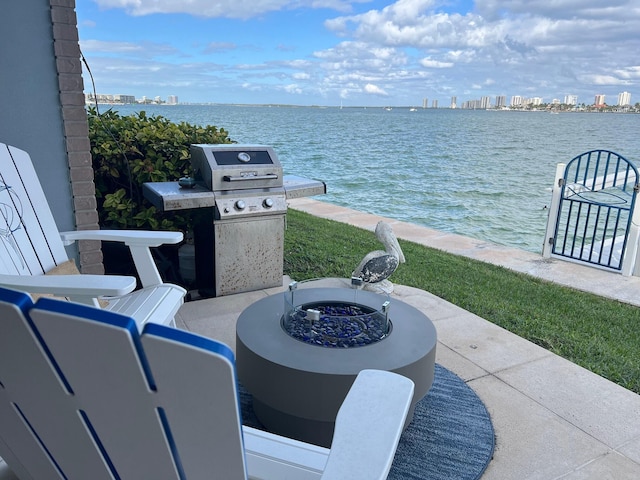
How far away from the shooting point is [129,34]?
1326 inches

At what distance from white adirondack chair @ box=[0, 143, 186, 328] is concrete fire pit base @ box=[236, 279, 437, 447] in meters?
0.42

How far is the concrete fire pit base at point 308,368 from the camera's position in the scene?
6.12 feet

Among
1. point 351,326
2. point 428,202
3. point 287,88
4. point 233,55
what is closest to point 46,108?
point 351,326

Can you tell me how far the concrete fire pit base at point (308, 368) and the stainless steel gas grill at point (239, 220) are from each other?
134 cm

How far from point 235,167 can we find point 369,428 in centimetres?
270

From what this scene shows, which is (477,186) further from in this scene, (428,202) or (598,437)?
(598,437)

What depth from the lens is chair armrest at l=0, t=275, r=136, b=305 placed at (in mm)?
1605

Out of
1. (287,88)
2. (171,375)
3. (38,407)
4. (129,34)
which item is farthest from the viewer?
(129,34)

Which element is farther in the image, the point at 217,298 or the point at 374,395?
the point at 217,298

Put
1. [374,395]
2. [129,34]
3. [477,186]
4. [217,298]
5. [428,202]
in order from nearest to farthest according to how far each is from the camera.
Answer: [374,395]
[217,298]
[428,202]
[477,186]
[129,34]

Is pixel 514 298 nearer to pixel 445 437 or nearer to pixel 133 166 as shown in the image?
pixel 445 437

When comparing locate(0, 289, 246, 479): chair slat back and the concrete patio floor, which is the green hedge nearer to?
the concrete patio floor

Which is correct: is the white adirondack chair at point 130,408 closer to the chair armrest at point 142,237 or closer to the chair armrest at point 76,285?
the chair armrest at point 76,285

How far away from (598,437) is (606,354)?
3.34 feet
